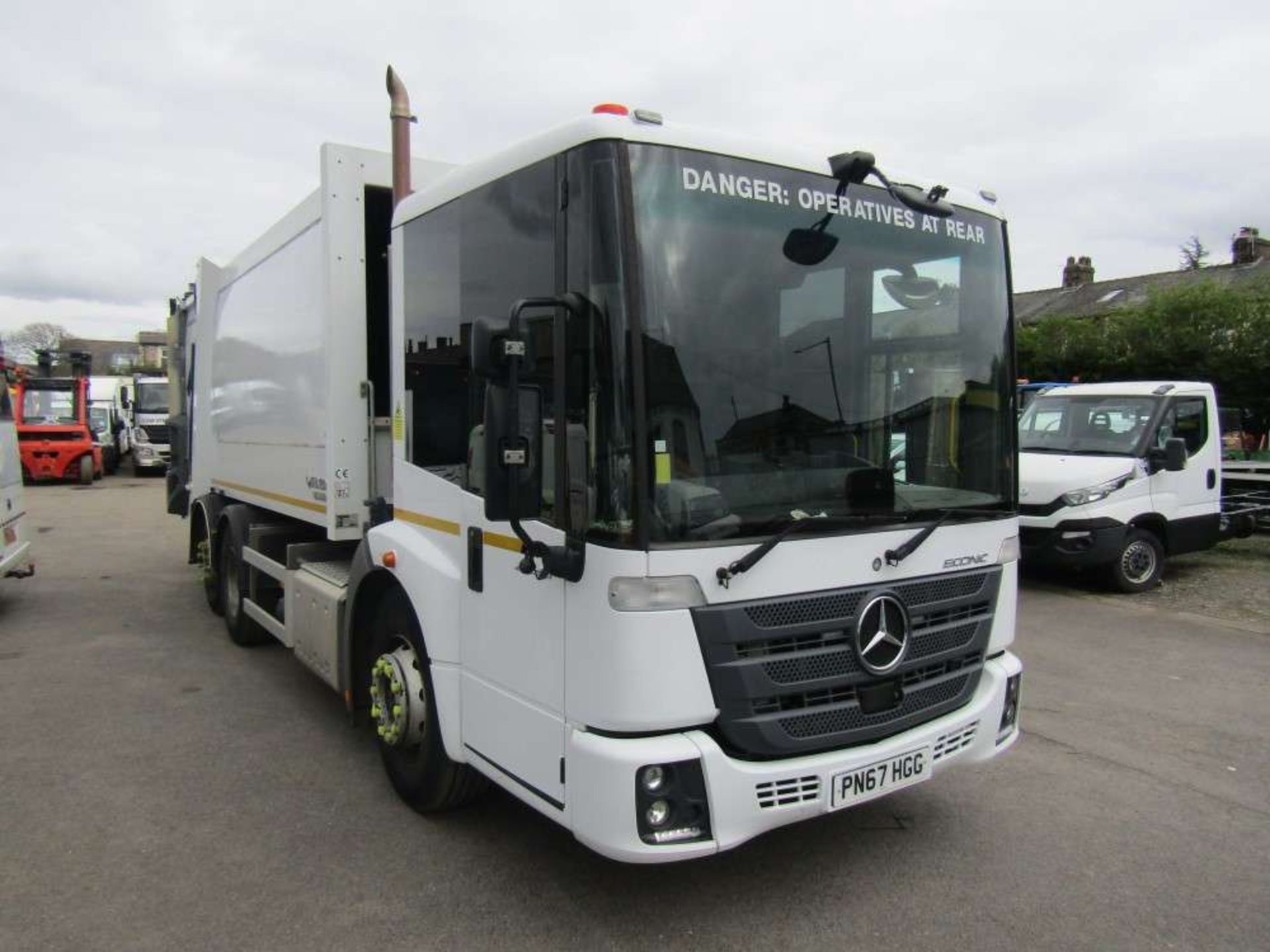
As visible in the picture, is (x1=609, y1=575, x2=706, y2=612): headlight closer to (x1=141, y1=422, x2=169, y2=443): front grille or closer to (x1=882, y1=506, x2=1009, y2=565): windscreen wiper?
(x1=882, y1=506, x2=1009, y2=565): windscreen wiper

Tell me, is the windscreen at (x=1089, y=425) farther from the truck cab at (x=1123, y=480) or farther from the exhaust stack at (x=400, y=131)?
the exhaust stack at (x=400, y=131)

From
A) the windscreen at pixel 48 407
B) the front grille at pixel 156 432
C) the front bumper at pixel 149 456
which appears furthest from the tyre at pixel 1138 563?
the front grille at pixel 156 432

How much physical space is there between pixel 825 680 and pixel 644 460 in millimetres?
981

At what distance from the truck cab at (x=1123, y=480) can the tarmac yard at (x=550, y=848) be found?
2889 mm

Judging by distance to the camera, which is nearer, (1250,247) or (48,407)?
(48,407)

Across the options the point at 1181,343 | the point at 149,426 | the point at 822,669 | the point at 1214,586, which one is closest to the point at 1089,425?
→ the point at 1214,586

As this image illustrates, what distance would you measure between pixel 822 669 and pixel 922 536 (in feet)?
2.06

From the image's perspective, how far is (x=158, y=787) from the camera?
14.1 ft

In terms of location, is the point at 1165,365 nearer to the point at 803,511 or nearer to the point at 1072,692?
the point at 1072,692

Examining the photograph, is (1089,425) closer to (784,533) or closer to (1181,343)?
(784,533)

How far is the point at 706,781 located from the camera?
9.00 ft

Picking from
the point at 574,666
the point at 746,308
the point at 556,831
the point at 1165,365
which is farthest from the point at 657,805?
the point at 1165,365

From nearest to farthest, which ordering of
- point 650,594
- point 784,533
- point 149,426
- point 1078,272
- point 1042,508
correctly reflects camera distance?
point 650,594 < point 784,533 < point 1042,508 < point 149,426 < point 1078,272

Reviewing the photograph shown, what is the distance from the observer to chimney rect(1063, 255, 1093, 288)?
42062 mm
